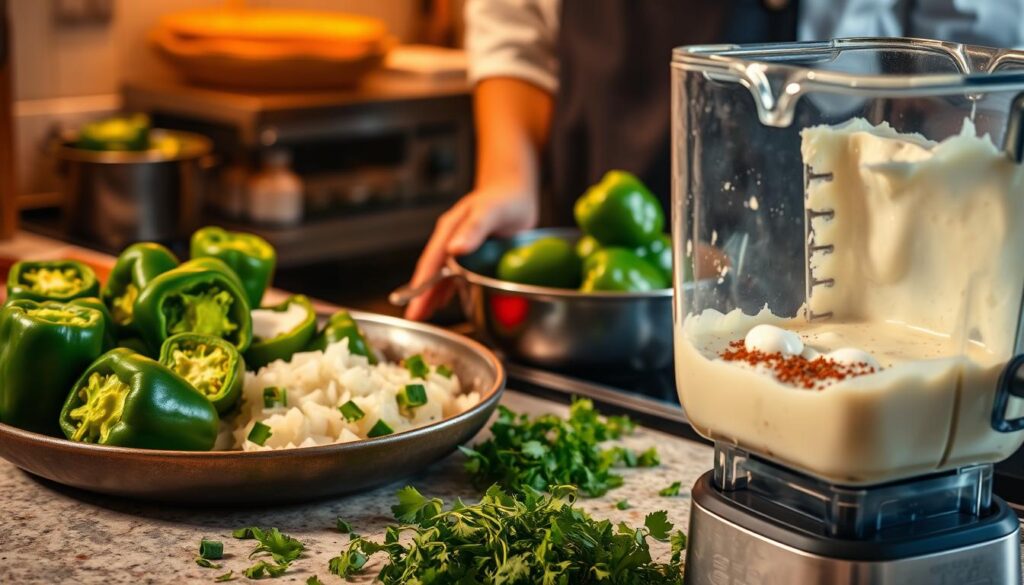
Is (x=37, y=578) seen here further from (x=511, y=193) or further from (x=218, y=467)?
(x=511, y=193)

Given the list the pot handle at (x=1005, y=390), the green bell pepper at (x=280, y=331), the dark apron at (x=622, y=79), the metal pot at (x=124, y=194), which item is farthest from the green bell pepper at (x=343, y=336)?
the metal pot at (x=124, y=194)

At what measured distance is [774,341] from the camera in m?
0.75

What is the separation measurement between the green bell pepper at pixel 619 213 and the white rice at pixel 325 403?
37 cm

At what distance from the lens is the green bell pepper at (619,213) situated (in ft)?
4.66

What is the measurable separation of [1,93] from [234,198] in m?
0.55

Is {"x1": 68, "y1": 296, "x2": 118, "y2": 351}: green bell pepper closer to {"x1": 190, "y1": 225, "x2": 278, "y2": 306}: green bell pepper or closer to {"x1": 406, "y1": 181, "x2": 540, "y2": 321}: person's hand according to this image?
{"x1": 190, "y1": 225, "x2": 278, "y2": 306}: green bell pepper

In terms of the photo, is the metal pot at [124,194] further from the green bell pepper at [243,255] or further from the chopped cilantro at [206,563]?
the chopped cilantro at [206,563]

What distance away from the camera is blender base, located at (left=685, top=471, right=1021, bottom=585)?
72 centimetres

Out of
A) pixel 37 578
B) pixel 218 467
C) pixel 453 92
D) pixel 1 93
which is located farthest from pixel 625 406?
pixel 453 92

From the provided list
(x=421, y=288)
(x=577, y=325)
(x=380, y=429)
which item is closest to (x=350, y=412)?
(x=380, y=429)

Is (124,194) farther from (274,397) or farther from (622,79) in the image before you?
(274,397)

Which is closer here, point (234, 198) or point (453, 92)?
point (234, 198)

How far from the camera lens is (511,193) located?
5.59 feet

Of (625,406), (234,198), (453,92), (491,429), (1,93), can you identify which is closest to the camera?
(491,429)
